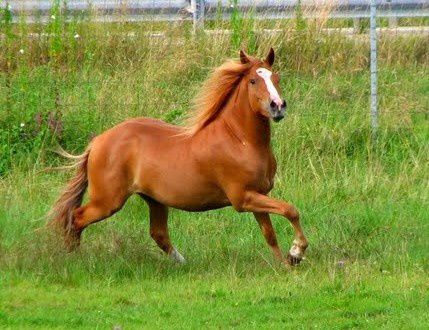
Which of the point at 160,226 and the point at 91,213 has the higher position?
the point at 91,213

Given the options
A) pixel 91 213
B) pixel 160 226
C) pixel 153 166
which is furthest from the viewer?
pixel 160 226

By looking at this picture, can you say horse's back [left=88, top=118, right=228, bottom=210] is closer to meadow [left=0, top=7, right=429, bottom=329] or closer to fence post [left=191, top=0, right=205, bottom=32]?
meadow [left=0, top=7, right=429, bottom=329]

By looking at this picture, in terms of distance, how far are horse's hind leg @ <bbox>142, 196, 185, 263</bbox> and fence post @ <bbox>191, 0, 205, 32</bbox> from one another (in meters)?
4.84

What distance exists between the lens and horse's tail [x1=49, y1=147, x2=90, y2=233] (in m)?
9.73

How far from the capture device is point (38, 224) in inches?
396

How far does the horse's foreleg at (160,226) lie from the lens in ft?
31.6

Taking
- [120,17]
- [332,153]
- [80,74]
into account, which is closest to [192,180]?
[332,153]

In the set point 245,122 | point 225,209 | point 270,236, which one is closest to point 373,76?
point 225,209

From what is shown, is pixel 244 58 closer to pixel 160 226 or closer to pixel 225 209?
pixel 160 226

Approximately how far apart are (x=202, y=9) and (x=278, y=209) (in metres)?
6.07

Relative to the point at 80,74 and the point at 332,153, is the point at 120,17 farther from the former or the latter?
the point at 332,153

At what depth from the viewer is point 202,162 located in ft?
30.3

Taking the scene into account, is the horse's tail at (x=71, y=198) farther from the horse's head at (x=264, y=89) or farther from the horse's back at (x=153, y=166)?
the horse's head at (x=264, y=89)

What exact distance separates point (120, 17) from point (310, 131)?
352 cm
